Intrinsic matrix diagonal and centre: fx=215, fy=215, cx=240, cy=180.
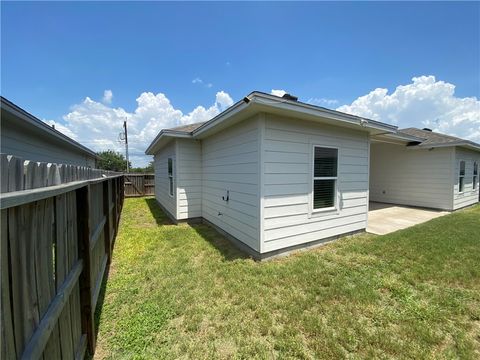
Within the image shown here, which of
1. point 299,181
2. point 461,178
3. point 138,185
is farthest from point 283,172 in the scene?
point 138,185

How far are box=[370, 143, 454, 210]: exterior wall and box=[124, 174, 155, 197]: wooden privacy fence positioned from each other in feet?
49.7

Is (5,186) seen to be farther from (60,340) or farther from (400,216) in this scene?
(400,216)

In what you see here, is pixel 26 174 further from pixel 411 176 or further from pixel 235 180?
pixel 411 176

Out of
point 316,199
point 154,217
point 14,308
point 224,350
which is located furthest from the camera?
point 154,217

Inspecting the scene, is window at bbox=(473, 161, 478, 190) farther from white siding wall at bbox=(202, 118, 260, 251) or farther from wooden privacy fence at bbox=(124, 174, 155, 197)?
wooden privacy fence at bbox=(124, 174, 155, 197)

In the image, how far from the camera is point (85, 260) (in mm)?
2096

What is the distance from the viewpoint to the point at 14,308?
91 cm

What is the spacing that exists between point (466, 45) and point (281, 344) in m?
11.8

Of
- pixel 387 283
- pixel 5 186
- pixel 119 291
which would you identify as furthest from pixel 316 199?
pixel 5 186

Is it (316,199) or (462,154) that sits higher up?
(462,154)

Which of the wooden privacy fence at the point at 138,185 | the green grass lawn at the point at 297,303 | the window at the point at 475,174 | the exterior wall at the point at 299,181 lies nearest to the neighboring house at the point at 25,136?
the green grass lawn at the point at 297,303

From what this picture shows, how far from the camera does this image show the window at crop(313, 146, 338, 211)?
4984mm

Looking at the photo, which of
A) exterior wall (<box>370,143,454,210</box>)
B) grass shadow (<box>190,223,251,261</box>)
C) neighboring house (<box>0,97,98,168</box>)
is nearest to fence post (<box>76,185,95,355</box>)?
grass shadow (<box>190,223,251,261</box>)

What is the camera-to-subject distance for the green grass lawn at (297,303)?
7.39 feet
